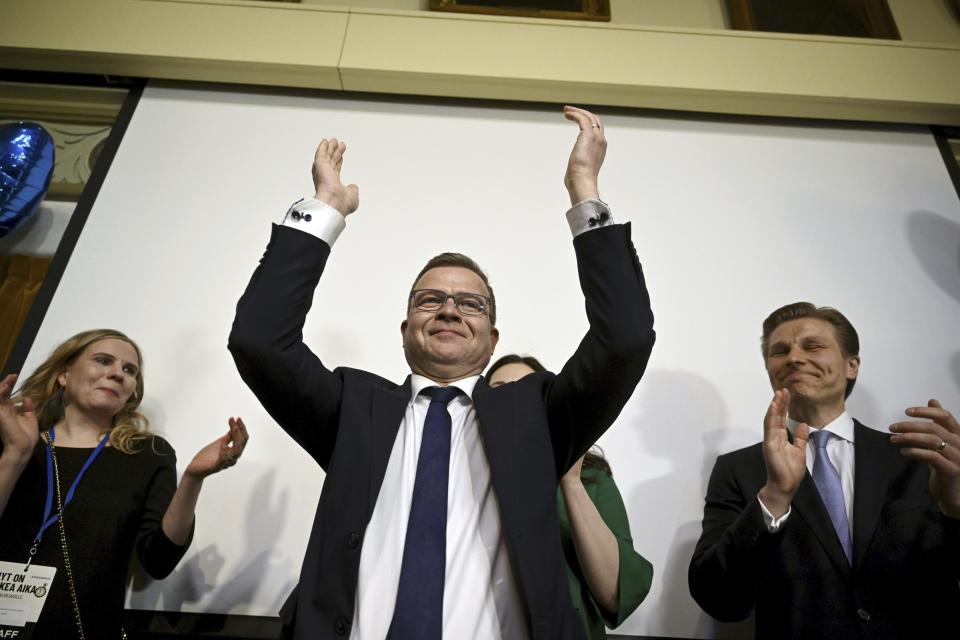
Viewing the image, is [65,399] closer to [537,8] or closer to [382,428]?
[382,428]

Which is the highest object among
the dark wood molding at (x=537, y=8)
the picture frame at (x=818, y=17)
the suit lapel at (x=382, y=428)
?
the picture frame at (x=818, y=17)

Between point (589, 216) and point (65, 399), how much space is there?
5.53ft

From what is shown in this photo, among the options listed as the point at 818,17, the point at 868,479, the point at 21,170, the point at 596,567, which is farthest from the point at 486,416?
the point at 818,17

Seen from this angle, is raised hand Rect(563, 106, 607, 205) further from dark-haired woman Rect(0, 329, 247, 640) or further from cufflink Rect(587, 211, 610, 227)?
dark-haired woman Rect(0, 329, 247, 640)

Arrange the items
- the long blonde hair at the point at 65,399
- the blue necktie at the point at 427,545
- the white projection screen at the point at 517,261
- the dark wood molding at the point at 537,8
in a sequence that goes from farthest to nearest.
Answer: the dark wood molding at the point at 537,8 → the white projection screen at the point at 517,261 → the long blonde hair at the point at 65,399 → the blue necktie at the point at 427,545

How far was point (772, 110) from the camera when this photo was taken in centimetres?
297

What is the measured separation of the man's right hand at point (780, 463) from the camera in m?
1.40

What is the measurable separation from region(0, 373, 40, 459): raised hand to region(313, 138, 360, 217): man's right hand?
991 millimetres

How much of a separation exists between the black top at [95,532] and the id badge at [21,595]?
17 millimetres

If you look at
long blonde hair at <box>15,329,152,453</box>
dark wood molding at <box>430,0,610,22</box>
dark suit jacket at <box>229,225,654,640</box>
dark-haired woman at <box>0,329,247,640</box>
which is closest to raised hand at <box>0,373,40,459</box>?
dark-haired woman at <box>0,329,247,640</box>

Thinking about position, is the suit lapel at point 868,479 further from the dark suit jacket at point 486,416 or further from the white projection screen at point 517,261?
the dark suit jacket at point 486,416

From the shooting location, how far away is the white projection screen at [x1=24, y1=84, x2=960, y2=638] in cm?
209

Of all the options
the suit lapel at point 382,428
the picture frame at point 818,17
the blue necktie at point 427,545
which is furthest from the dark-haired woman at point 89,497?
the picture frame at point 818,17

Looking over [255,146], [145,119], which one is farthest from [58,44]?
[255,146]
